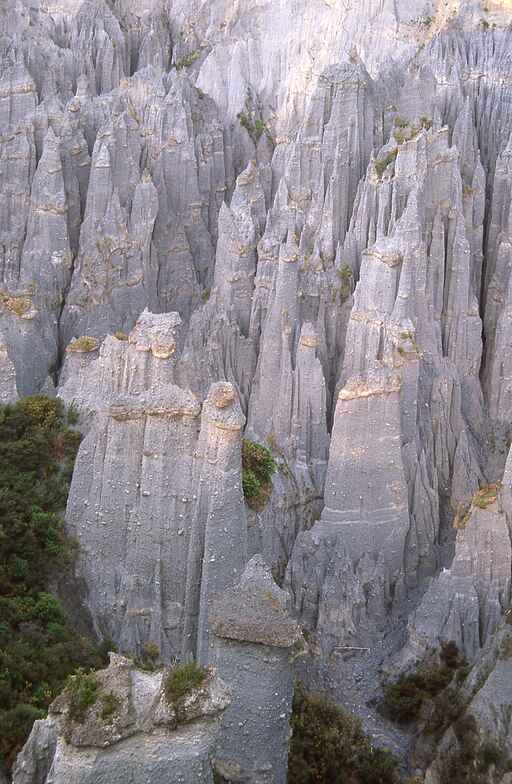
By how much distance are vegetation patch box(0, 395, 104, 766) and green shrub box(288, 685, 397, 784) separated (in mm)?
3076

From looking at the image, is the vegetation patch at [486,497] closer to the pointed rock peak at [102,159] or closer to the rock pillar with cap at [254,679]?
the rock pillar with cap at [254,679]

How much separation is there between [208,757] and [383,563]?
11007 mm

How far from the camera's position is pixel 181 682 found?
10.5 m

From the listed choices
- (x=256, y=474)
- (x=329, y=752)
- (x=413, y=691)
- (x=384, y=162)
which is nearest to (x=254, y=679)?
(x=329, y=752)

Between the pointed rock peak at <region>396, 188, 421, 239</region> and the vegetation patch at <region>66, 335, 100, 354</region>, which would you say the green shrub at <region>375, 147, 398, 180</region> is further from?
the vegetation patch at <region>66, 335, 100, 354</region>

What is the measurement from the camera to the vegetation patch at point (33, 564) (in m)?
13.7

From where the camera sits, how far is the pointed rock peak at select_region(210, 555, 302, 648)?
12.6 m

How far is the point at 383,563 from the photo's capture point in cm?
2128

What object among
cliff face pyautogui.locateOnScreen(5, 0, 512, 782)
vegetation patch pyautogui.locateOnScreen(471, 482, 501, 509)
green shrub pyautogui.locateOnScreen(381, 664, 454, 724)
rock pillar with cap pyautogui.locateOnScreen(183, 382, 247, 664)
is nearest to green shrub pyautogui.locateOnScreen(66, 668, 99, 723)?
cliff face pyautogui.locateOnScreen(5, 0, 512, 782)

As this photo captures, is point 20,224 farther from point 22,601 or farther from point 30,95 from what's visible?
point 22,601

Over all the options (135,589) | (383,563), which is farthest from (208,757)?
(383,563)

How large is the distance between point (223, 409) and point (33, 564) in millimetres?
3942

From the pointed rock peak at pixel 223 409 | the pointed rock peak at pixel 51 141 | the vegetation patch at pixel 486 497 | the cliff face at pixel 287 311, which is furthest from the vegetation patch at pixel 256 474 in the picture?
the pointed rock peak at pixel 51 141

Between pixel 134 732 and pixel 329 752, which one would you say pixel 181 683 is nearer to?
pixel 134 732
